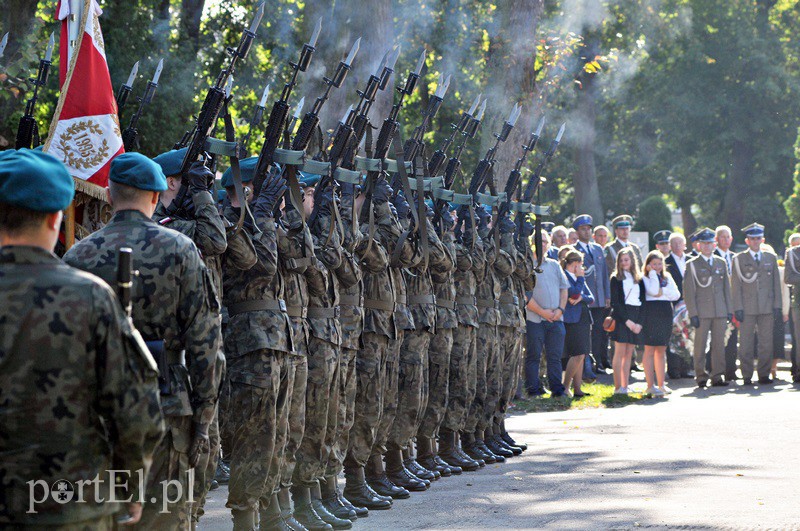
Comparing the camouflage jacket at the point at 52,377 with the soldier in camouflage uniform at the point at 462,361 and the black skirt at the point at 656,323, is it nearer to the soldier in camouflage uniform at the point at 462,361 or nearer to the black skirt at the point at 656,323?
the soldier in camouflage uniform at the point at 462,361

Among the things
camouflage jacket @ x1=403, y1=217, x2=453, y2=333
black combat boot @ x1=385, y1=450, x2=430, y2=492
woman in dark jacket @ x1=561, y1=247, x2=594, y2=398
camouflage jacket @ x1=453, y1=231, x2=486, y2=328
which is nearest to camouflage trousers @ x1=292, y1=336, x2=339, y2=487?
black combat boot @ x1=385, y1=450, x2=430, y2=492

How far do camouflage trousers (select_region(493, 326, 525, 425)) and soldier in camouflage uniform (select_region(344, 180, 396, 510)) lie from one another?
2874 mm

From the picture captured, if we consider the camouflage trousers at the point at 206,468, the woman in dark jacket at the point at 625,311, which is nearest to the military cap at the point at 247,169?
the camouflage trousers at the point at 206,468

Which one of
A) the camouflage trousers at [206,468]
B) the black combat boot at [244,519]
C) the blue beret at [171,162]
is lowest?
the black combat boot at [244,519]

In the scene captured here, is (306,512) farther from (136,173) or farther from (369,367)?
(136,173)

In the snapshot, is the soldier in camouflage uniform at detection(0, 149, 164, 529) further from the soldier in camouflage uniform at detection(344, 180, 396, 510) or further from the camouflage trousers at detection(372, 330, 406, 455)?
the camouflage trousers at detection(372, 330, 406, 455)

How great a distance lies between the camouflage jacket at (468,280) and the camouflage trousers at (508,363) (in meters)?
0.83

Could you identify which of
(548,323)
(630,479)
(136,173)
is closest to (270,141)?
(136,173)

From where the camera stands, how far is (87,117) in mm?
7934

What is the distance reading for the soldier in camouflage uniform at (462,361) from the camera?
9953 millimetres

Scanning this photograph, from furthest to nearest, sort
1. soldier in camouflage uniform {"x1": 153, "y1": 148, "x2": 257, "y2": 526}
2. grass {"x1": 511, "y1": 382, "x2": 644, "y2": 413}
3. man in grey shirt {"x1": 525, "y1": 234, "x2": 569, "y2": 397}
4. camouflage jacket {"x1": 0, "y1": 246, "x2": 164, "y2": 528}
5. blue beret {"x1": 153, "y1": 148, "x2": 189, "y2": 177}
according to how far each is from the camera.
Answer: man in grey shirt {"x1": 525, "y1": 234, "x2": 569, "y2": 397} < grass {"x1": 511, "y1": 382, "x2": 644, "y2": 413} < blue beret {"x1": 153, "y1": 148, "x2": 189, "y2": 177} < soldier in camouflage uniform {"x1": 153, "y1": 148, "x2": 257, "y2": 526} < camouflage jacket {"x1": 0, "y1": 246, "x2": 164, "y2": 528}

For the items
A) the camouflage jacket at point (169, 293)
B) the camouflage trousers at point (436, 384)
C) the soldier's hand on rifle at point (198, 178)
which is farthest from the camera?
the camouflage trousers at point (436, 384)

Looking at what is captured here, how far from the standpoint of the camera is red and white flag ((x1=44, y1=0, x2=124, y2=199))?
7797mm

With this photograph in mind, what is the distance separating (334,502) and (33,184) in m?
4.60
